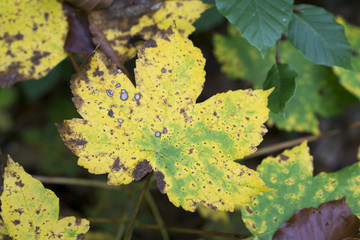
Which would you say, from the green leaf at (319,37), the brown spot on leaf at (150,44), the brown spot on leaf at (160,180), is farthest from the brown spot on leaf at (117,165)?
the green leaf at (319,37)

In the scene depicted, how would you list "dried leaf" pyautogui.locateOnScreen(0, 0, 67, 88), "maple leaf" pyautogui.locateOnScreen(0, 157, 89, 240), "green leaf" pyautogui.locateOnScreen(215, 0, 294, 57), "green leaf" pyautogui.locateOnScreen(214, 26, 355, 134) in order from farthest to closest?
"green leaf" pyautogui.locateOnScreen(214, 26, 355, 134) < "dried leaf" pyautogui.locateOnScreen(0, 0, 67, 88) < "green leaf" pyautogui.locateOnScreen(215, 0, 294, 57) < "maple leaf" pyautogui.locateOnScreen(0, 157, 89, 240)

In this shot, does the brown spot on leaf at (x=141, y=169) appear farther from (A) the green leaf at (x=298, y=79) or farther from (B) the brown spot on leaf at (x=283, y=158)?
(A) the green leaf at (x=298, y=79)

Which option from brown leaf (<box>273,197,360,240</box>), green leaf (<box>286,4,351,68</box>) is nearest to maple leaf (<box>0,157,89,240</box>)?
brown leaf (<box>273,197,360,240</box>)

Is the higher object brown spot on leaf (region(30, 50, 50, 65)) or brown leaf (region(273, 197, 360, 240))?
brown spot on leaf (region(30, 50, 50, 65))

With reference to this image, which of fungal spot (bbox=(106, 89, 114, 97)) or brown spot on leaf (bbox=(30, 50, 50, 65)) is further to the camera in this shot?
brown spot on leaf (bbox=(30, 50, 50, 65))

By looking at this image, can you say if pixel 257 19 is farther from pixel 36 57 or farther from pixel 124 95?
Answer: pixel 36 57

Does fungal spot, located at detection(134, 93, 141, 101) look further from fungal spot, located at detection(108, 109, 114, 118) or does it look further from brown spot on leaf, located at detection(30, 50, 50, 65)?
brown spot on leaf, located at detection(30, 50, 50, 65)

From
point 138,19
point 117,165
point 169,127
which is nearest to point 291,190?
point 169,127
